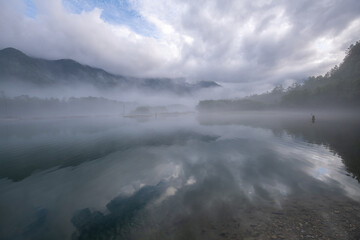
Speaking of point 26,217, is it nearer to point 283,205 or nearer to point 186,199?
point 186,199

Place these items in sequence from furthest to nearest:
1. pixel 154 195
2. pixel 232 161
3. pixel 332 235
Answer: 1. pixel 232 161
2. pixel 154 195
3. pixel 332 235

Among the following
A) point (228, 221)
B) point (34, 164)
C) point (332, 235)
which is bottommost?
point (34, 164)

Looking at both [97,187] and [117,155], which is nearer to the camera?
[97,187]

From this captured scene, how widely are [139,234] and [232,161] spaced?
534 inches

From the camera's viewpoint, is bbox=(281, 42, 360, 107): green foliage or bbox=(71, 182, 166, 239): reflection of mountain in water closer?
bbox=(71, 182, 166, 239): reflection of mountain in water

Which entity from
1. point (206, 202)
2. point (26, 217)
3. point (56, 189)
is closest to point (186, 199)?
point (206, 202)

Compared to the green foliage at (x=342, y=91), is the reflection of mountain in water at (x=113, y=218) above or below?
below

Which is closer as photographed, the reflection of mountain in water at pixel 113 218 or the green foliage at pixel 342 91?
the reflection of mountain in water at pixel 113 218

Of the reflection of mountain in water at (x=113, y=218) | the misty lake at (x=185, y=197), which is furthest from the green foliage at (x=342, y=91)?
the reflection of mountain in water at (x=113, y=218)

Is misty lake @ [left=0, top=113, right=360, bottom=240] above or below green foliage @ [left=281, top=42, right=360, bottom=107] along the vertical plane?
below

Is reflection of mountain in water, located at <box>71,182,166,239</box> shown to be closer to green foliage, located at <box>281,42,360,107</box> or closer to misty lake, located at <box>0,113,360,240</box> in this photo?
misty lake, located at <box>0,113,360,240</box>

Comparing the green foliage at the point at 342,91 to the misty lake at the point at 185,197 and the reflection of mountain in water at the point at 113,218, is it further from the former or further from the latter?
the reflection of mountain in water at the point at 113,218

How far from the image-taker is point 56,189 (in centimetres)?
1247

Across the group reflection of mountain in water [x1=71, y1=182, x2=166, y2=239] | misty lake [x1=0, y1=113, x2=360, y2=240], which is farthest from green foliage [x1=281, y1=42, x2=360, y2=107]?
reflection of mountain in water [x1=71, y1=182, x2=166, y2=239]
